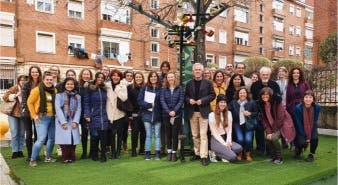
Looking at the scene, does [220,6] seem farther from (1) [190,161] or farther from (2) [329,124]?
(2) [329,124]

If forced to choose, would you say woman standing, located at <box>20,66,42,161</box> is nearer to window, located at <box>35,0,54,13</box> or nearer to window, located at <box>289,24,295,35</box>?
window, located at <box>35,0,54,13</box>

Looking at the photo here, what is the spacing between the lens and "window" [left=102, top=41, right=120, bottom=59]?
29.4m

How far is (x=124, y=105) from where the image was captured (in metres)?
7.18

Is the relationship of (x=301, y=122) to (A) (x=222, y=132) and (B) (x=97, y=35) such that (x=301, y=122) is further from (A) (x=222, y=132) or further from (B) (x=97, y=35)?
(B) (x=97, y=35)

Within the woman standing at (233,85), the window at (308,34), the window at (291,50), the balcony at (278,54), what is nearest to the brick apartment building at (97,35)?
the balcony at (278,54)

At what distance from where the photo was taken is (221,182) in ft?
17.7

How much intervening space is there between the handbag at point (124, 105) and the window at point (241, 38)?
34.3 meters

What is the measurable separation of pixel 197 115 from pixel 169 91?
0.72 meters

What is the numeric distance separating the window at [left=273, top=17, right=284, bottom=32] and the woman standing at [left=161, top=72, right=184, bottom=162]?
40.8 meters

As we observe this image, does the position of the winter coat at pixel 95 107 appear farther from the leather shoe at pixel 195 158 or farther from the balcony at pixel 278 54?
the balcony at pixel 278 54

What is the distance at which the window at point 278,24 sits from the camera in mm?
Result: 44688

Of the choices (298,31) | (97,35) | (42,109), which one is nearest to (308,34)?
(298,31)

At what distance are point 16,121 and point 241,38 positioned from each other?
1426 inches

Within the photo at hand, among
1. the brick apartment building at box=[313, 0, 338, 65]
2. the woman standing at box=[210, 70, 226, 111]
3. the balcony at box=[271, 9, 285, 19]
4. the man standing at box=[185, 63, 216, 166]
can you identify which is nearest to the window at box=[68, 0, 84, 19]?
the brick apartment building at box=[313, 0, 338, 65]
